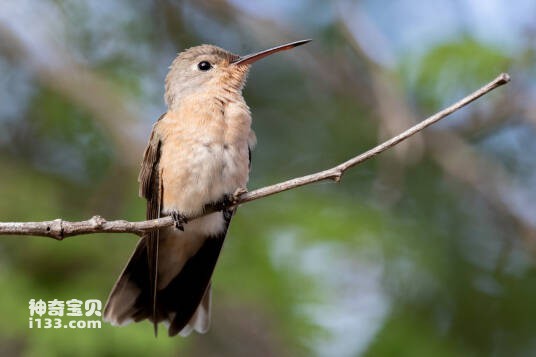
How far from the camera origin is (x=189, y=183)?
449 centimetres

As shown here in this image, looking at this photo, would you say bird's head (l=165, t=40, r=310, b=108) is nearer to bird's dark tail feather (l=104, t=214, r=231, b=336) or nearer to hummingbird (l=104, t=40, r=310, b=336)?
hummingbird (l=104, t=40, r=310, b=336)

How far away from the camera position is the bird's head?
16.3ft

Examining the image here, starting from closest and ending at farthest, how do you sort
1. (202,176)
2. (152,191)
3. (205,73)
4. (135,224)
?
1. (135,224)
2. (202,176)
3. (152,191)
4. (205,73)

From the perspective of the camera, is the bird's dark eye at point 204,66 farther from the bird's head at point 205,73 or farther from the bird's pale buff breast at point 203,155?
the bird's pale buff breast at point 203,155

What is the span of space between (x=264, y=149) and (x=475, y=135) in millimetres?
1673

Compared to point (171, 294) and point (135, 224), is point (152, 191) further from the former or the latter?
point (135, 224)

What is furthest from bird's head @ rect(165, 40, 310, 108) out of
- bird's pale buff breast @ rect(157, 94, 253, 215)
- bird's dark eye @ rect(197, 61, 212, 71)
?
bird's pale buff breast @ rect(157, 94, 253, 215)

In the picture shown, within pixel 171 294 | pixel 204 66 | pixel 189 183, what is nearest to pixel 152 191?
pixel 189 183

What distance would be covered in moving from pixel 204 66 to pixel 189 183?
0.96 meters

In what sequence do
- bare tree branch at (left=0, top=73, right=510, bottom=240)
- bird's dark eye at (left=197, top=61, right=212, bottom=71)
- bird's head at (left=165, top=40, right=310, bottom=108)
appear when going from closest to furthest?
bare tree branch at (left=0, top=73, right=510, bottom=240) → bird's head at (left=165, top=40, right=310, bottom=108) → bird's dark eye at (left=197, top=61, right=212, bottom=71)

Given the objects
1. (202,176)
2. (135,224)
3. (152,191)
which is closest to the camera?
(135,224)

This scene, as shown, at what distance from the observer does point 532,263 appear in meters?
6.06

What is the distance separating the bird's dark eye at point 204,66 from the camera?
5.14 meters

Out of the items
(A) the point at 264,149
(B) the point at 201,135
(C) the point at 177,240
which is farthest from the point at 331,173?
(A) the point at 264,149
